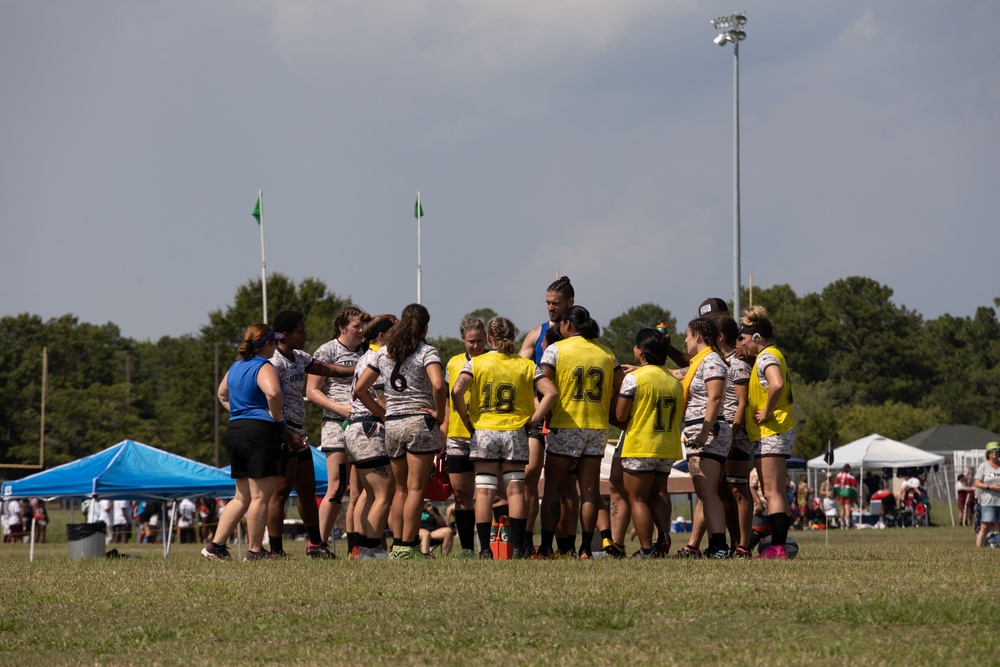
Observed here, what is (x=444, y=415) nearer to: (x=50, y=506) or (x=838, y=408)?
(x=50, y=506)

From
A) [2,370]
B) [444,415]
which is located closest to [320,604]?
[444,415]

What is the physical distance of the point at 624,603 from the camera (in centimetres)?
628

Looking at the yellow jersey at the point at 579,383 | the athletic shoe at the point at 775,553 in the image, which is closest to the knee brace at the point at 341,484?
the yellow jersey at the point at 579,383

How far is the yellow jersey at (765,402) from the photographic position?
9.87 m

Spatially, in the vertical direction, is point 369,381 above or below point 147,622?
above

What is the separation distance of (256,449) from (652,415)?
307 centimetres

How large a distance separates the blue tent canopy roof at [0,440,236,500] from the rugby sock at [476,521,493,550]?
690 centimetres

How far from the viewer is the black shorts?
995 cm

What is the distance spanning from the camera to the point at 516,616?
5996mm

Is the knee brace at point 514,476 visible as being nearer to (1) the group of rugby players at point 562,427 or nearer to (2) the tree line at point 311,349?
(1) the group of rugby players at point 562,427

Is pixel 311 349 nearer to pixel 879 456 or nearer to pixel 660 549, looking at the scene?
pixel 879 456

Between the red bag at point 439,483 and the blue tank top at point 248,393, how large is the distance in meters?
1.91

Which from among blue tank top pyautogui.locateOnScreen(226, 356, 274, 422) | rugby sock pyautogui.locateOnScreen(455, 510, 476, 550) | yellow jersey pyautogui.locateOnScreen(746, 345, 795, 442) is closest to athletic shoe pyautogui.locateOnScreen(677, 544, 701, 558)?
yellow jersey pyautogui.locateOnScreen(746, 345, 795, 442)

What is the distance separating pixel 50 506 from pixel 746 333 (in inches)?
2729
